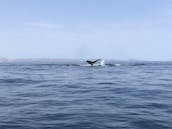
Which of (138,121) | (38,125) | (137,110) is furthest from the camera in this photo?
(137,110)

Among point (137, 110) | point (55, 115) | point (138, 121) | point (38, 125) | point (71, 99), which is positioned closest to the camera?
point (38, 125)

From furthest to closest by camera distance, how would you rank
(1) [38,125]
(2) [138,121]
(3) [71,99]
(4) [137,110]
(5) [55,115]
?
1. (3) [71,99]
2. (4) [137,110]
3. (5) [55,115]
4. (2) [138,121]
5. (1) [38,125]

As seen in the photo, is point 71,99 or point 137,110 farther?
point 71,99

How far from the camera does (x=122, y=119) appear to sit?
62.0 feet

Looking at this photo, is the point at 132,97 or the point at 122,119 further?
the point at 132,97

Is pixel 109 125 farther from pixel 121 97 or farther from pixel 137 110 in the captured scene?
pixel 121 97

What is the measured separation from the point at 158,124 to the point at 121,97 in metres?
10.5

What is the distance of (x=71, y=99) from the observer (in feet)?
89.2

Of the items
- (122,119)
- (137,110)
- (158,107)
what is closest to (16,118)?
(122,119)

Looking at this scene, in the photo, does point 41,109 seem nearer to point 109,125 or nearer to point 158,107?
point 109,125

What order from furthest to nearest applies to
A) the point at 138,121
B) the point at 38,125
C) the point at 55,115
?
the point at 55,115 < the point at 138,121 < the point at 38,125

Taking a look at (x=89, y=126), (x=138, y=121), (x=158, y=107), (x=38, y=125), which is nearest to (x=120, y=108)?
(x=158, y=107)

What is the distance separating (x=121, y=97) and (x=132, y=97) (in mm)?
984

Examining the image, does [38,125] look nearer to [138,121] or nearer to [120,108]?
[138,121]
